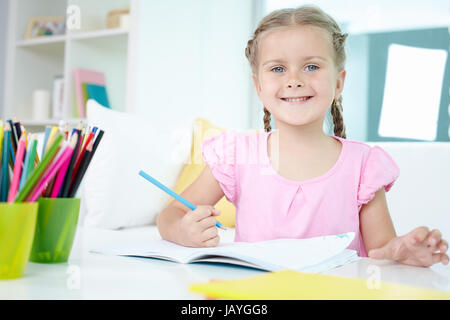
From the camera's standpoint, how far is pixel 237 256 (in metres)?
0.54

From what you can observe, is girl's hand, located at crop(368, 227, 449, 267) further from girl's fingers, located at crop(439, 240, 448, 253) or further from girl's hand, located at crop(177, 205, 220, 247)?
girl's hand, located at crop(177, 205, 220, 247)

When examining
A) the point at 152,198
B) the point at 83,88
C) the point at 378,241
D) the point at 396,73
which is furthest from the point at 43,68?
the point at 378,241

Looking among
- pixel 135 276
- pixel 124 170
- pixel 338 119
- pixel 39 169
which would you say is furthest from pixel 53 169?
pixel 124 170

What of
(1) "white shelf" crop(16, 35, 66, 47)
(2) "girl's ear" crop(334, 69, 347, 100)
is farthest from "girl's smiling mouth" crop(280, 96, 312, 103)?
(1) "white shelf" crop(16, 35, 66, 47)

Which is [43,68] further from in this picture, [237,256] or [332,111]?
[237,256]

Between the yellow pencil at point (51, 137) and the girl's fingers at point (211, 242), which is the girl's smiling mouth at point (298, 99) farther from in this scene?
the yellow pencil at point (51, 137)

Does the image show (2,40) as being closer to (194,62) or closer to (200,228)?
(194,62)

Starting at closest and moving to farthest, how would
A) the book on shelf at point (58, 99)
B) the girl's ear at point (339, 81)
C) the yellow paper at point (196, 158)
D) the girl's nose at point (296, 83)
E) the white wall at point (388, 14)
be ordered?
1. the girl's nose at point (296, 83)
2. the girl's ear at point (339, 81)
3. the yellow paper at point (196, 158)
4. the white wall at point (388, 14)
5. the book on shelf at point (58, 99)

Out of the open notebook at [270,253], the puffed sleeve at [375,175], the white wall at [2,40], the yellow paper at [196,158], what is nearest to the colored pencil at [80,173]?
the open notebook at [270,253]

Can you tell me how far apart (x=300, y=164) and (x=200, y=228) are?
0.31 meters

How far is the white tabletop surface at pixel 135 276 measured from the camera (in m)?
0.43

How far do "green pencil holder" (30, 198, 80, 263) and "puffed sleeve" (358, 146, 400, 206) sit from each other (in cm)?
51

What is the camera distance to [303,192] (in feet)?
2.90

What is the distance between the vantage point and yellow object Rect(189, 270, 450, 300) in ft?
1.33
